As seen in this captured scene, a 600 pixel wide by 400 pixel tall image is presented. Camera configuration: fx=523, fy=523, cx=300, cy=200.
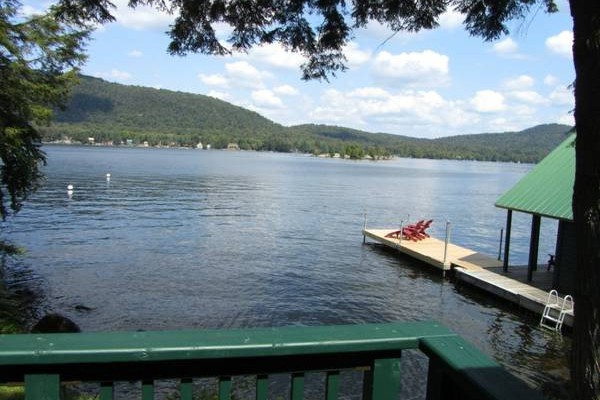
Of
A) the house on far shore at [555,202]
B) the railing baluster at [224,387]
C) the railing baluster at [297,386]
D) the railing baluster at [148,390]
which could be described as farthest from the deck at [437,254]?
the railing baluster at [148,390]

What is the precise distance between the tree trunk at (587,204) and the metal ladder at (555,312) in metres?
15.6

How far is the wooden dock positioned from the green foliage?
52.3ft

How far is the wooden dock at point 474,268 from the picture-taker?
58.1ft

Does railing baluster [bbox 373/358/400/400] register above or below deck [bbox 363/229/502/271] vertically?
above

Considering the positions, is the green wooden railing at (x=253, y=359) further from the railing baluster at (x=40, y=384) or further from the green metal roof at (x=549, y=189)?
the green metal roof at (x=549, y=189)

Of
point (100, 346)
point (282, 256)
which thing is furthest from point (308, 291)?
point (100, 346)

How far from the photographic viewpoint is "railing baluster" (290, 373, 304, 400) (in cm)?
199

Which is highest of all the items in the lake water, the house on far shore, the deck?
the house on far shore

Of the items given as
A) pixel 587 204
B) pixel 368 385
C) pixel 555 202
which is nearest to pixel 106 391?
pixel 368 385

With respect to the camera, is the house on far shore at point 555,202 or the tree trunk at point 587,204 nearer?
the tree trunk at point 587,204

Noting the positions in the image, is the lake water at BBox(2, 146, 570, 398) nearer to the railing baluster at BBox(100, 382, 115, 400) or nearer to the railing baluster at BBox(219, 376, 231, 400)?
the railing baluster at BBox(219, 376, 231, 400)

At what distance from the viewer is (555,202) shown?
17.7 m

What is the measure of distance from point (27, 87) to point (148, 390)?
48.4 feet

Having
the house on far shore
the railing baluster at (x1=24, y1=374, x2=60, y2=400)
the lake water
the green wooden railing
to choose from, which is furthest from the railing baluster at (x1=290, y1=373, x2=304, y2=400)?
the house on far shore
